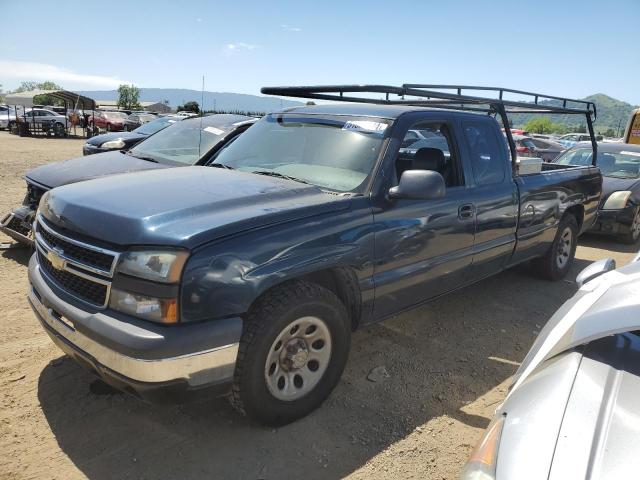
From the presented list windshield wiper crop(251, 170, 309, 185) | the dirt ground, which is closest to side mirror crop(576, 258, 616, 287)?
the dirt ground

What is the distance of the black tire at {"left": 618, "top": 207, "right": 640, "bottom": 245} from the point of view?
7.81 meters

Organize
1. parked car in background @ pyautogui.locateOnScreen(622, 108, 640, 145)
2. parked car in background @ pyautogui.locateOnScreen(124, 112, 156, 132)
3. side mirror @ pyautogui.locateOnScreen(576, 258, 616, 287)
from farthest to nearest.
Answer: parked car in background @ pyautogui.locateOnScreen(124, 112, 156, 132)
parked car in background @ pyautogui.locateOnScreen(622, 108, 640, 145)
side mirror @ pyautogui.locateOnScreen(576, 258, 616, 287)

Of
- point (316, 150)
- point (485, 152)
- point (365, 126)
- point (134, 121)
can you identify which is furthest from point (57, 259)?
point (134, 121)

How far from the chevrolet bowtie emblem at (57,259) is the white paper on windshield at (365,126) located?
1986 mm

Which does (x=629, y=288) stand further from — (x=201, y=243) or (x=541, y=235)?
(x=541, y=235)

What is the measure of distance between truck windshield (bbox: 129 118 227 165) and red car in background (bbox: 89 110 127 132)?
2775 cm

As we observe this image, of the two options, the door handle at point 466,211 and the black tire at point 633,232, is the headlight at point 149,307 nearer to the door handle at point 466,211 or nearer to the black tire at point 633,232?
the door handle at point 466,211

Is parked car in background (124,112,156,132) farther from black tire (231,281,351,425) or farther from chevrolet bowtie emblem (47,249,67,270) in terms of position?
black tire (231,281,351,425)

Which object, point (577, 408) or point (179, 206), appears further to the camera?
point (179, 206)

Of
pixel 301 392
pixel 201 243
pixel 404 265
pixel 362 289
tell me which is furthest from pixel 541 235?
pixel 201 243

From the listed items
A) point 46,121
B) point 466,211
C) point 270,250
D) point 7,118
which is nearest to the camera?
point 270,250

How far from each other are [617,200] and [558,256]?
294 centimetres

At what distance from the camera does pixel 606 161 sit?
8.89 m

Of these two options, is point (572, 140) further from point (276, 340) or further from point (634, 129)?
point (276, 340)
